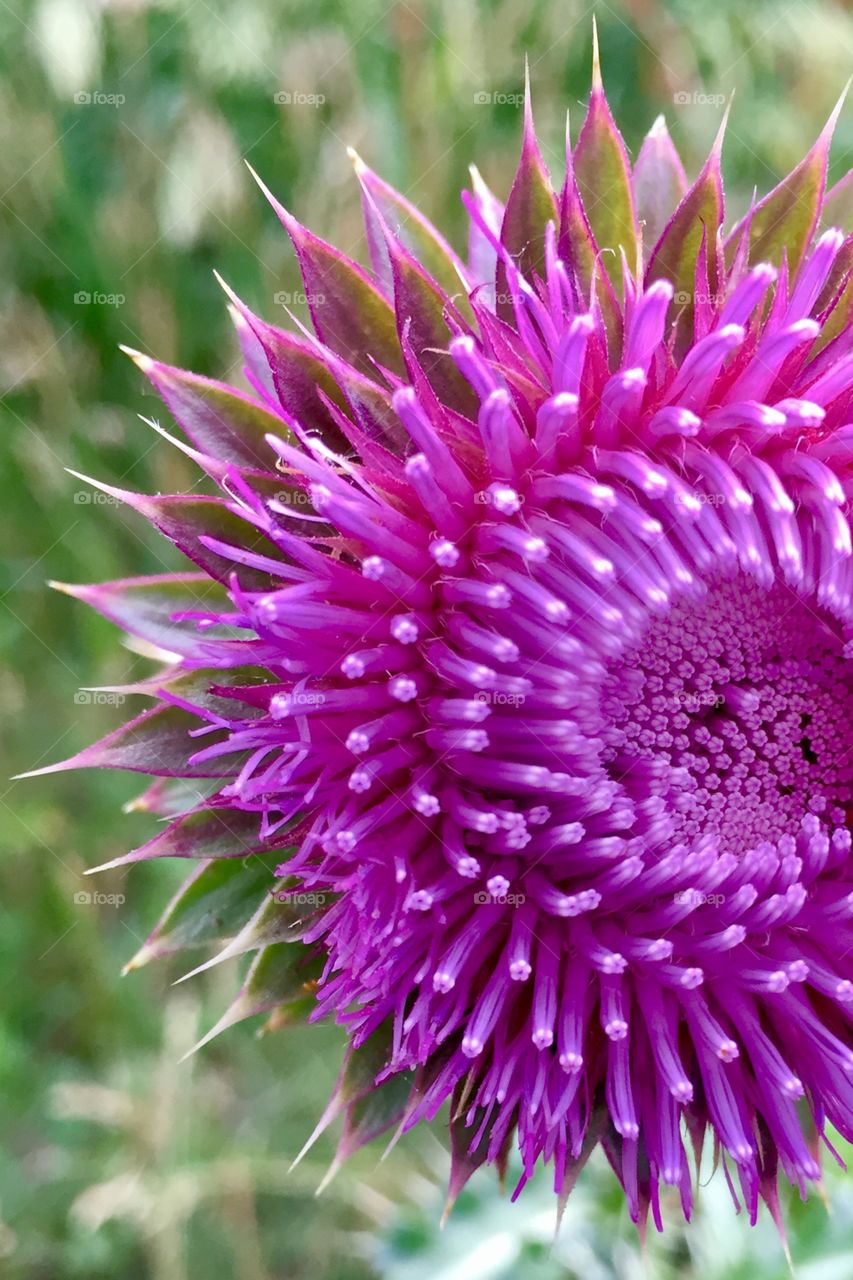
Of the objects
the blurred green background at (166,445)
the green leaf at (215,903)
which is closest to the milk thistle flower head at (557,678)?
the green leaf at (215,903)

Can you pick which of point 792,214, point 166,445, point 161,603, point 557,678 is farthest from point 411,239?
point 166,445

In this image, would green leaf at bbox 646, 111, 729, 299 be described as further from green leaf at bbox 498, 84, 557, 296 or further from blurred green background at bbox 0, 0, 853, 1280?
blurred green background at bbox 0, 0, 853, 1280

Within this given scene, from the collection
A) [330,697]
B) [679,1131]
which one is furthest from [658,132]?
[679,1131]

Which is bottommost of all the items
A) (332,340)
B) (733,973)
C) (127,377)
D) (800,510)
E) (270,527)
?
(127,377)

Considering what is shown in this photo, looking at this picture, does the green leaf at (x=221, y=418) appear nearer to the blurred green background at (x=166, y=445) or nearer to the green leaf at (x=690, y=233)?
the green leaf at (x=690, y=233)

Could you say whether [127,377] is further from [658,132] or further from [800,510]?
[800,510]

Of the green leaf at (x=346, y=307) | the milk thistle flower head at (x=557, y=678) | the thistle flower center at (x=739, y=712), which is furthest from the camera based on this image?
the green leaf at (x=346, y=307)

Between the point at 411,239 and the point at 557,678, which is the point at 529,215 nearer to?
the point at 411,239

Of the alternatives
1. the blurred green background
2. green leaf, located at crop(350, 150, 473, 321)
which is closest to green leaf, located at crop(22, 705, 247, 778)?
green leaf, located at crop(350, 150, 473, 321)
